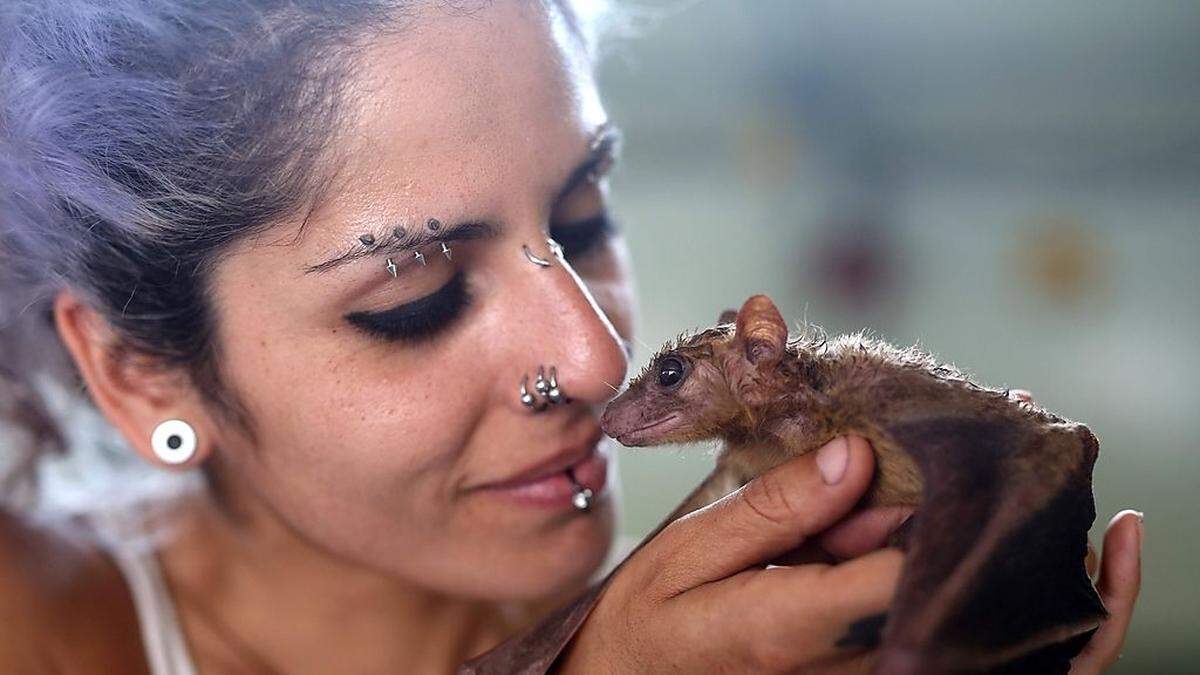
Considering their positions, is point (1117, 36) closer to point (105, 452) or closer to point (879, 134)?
point (879, 134)

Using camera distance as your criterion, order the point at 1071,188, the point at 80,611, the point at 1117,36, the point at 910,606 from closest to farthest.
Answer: the point at 910,606 → the point at 80,611 → the point at 1117,36 → the point at 1071,188

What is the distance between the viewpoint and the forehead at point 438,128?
5.27 ft

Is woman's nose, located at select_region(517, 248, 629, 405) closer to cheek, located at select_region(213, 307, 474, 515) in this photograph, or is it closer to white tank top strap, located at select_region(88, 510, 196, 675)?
cheek, located at select_region(213, 307, 474, 515)

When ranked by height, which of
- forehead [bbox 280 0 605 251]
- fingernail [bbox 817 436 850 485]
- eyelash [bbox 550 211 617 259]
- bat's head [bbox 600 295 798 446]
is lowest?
fingernail [bbox 817 436 850 485]

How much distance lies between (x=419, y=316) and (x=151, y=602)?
2.98 ft

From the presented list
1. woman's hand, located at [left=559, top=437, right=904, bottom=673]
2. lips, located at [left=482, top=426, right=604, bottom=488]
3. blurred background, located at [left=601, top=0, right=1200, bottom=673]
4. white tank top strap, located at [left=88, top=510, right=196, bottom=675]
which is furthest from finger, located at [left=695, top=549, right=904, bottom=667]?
blurred background, located at [left=601, top=0, right=1200, bottom=673]

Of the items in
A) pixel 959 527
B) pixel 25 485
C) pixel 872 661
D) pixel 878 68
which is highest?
pixel 878 68

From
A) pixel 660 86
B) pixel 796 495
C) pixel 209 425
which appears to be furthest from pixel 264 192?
pixel 660 86

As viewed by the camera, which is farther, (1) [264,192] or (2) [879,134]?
(2) [879,134]

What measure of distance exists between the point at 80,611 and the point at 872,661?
1492mm

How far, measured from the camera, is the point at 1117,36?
3600 mm

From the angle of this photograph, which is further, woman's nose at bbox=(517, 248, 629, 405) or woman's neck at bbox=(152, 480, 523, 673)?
woman's neck at bbox=(152, 480, 523, 673)

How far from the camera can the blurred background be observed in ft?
12.4

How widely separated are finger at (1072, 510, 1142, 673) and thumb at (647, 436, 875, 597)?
1.33ft
